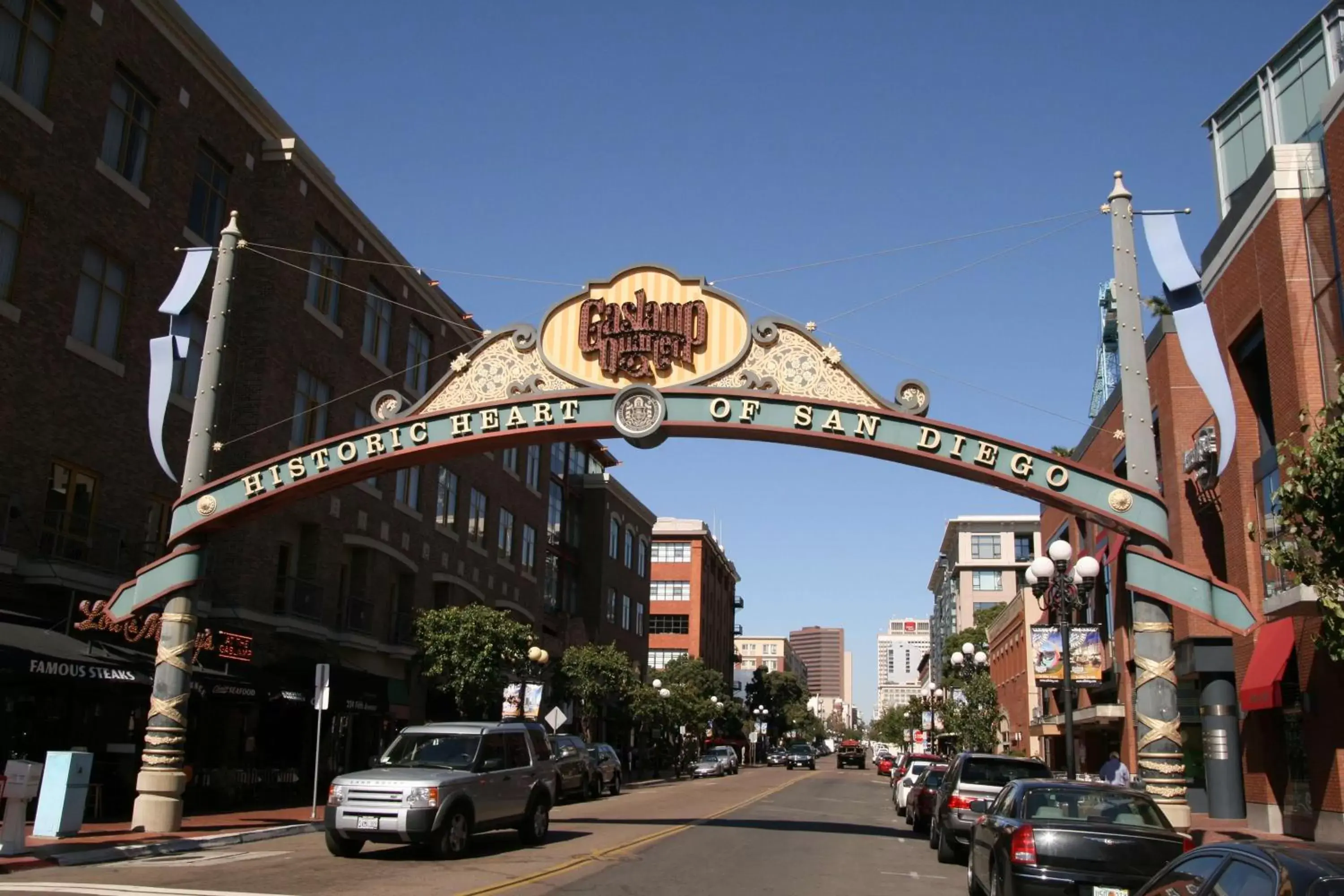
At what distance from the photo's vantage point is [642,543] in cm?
7550

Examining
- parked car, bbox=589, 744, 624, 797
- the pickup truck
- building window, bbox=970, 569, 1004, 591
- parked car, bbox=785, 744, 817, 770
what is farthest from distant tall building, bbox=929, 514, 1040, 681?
parked car, bbox=589, 744, 624, 797

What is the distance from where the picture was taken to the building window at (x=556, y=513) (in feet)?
189

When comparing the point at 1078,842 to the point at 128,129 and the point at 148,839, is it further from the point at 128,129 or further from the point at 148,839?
the point at 128,129

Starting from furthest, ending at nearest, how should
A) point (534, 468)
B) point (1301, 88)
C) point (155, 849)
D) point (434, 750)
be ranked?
point (534, 468) → point (1301, 88) → point (434, 750) → point (155, 849)

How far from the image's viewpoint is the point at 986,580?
110500mm

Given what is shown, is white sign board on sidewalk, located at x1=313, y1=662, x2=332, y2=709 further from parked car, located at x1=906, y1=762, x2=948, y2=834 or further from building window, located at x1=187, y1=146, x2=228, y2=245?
parked car, located at x1=906, y1=762, x2=948, y2=834

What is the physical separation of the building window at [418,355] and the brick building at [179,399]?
30 cm

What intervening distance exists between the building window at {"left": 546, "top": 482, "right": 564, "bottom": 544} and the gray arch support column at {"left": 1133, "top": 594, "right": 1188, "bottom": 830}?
138 feet

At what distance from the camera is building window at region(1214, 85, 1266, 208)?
30.6 m

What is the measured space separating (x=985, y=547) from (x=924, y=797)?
91.4m

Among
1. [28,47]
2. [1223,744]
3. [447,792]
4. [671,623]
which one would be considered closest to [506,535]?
[28,47]

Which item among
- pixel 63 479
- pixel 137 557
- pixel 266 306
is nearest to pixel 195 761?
pixel 137 557

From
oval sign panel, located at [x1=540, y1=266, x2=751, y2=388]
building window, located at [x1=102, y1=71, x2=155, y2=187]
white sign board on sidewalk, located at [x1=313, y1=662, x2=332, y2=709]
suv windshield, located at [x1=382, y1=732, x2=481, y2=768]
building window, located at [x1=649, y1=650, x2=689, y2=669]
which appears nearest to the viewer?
suv windshield, located at [x1=382, y1=732, x2=481, y2=768]

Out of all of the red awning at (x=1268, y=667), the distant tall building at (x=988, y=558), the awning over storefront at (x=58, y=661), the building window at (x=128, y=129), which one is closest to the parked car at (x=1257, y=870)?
the red awning at (x=1268, y=667)
